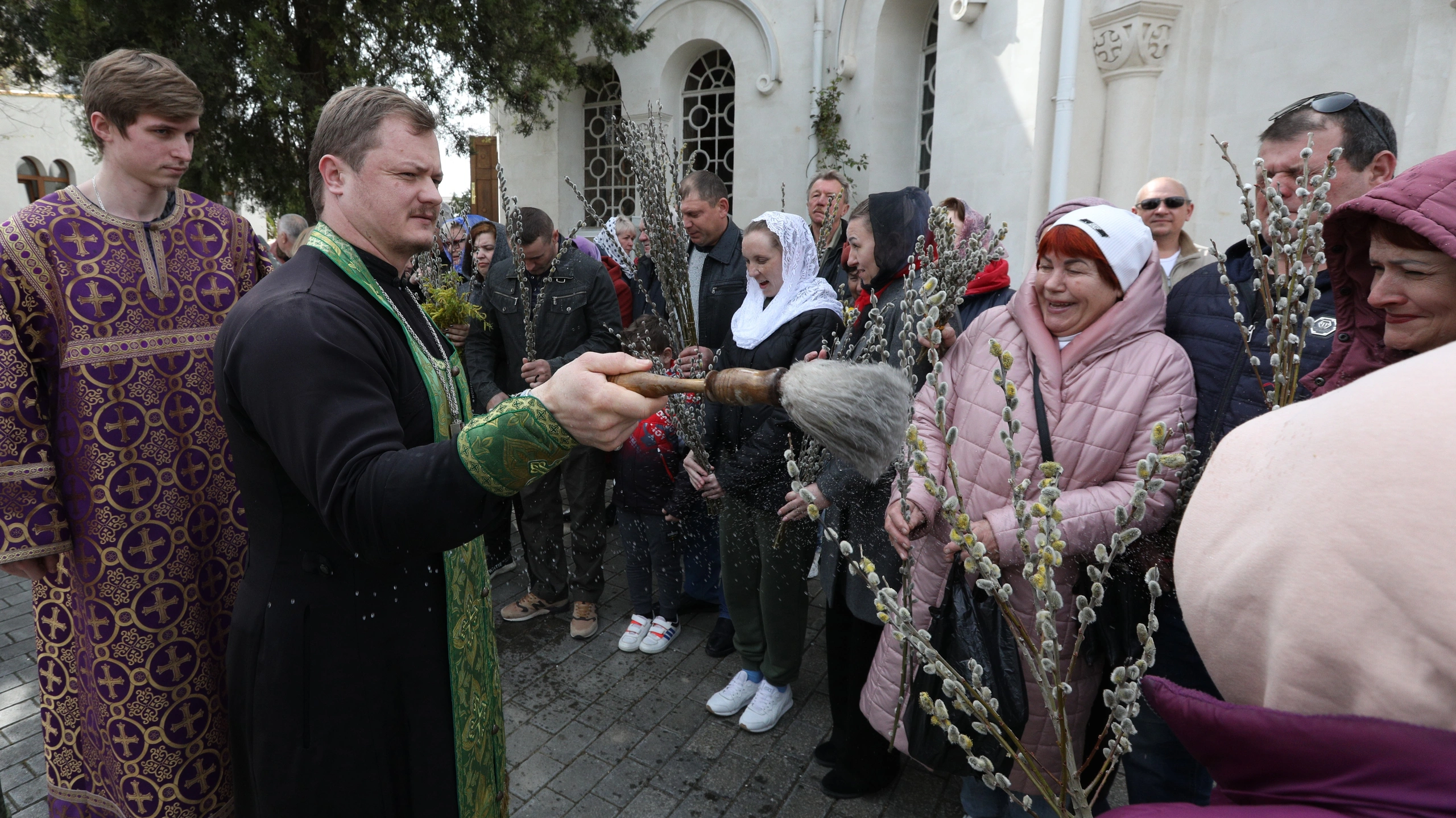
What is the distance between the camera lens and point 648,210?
3.73 meters

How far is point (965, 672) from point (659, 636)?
2391 mm

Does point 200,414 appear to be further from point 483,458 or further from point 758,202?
point 758,202

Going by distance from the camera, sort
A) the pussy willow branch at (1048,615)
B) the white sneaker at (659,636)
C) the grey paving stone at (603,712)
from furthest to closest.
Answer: the white sneaker at (659,636) → the grey paving stone at (603,712) → the pussy willow branch at (1048,615)

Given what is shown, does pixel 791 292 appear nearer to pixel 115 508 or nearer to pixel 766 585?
pixel 766 585

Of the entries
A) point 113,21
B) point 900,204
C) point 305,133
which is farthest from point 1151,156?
point 113,21

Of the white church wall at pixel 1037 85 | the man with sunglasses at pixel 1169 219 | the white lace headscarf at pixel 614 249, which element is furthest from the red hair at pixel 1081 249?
the white lace headscarf at pixel 614 249

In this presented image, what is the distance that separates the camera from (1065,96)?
23.1ft

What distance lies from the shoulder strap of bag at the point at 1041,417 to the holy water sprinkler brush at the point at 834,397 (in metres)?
1.24

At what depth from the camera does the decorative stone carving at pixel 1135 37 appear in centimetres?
648

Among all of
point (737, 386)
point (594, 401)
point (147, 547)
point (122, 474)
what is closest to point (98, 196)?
point (122, 474)

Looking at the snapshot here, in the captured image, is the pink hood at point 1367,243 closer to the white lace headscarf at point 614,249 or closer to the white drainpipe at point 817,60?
the white lace headscarf at point 614,249

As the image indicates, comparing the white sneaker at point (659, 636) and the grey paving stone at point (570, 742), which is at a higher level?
the white sneaker at point (659, 636)

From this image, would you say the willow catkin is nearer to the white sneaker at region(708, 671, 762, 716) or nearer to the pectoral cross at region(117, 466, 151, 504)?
the pectoral cross at region(117, 466, 151, 504)

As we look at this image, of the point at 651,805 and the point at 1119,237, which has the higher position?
the point at 1119,237
